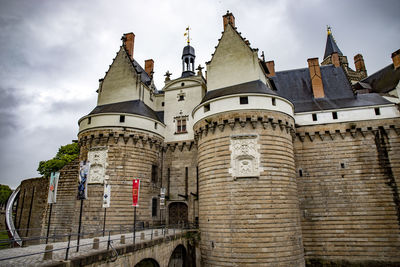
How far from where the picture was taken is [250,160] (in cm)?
1616

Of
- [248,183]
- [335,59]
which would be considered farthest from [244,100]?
[335,59]

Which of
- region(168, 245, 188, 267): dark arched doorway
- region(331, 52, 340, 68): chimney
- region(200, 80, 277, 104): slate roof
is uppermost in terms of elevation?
region(331, 52, 340, 68): chimney

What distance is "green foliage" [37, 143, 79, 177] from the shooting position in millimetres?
33875

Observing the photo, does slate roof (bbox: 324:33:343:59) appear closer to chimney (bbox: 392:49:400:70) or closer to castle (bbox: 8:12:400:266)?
chimney (bbox: 392:49:400:70)

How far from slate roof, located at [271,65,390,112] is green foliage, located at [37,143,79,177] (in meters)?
26.2

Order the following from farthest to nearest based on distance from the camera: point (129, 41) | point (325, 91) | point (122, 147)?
point (129, 41) → point (325, 91) → point (122, 147)

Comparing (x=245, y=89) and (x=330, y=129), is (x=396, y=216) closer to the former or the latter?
(x=330, y=129)

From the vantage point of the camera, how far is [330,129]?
2020 centimetres

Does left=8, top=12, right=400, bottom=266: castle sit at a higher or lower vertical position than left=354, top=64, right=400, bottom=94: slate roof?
lower

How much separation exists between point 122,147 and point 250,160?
1002 centimetres

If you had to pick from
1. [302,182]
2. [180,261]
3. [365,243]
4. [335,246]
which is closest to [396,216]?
[365,243]

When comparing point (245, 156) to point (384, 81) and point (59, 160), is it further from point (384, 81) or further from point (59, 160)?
point (59, 160)

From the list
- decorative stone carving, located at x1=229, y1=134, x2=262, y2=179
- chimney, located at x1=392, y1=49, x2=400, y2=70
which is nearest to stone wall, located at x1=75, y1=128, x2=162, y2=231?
decorative stone carving, located at x1=229, y1=134, x2=262, y2=179

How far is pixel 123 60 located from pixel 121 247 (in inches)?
732
